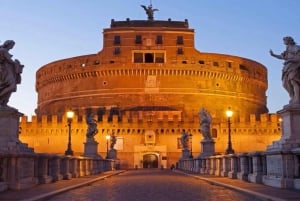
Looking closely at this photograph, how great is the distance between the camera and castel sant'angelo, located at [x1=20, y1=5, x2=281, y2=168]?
55469 millimetres

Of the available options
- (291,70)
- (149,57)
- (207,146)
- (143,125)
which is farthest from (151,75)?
(291,70)

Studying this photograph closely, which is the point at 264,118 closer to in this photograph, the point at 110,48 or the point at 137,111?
the point at 137,111

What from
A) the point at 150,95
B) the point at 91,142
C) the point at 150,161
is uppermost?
the point at 150,95

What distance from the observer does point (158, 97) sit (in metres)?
64.0

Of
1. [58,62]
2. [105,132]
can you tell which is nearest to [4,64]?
[105,132]

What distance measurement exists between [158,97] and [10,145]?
177 ft

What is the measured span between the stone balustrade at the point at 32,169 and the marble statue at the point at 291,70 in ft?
19.5

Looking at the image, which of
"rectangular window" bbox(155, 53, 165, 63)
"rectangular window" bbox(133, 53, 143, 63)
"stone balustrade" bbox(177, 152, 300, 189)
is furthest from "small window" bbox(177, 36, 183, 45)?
"stone balustrade" bbox(177, 152, 300, 189)

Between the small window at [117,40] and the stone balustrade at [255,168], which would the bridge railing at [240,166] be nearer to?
the stone balustrade at [255,168]

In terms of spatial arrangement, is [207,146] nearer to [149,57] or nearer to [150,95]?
[150,95]

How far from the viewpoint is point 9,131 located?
10.6 metres

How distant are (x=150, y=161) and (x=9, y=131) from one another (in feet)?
154

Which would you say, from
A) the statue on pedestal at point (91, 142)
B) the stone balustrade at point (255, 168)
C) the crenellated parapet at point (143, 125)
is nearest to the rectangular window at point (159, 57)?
the crenellated parapet at point (143, 125)

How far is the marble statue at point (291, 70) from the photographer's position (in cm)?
1047
